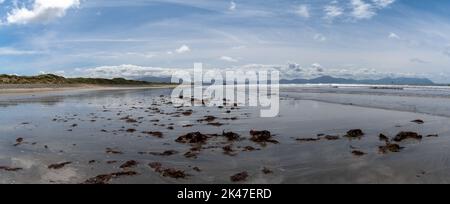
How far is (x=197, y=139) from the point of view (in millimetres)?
13125

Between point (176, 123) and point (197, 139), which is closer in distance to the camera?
point (197, 139)

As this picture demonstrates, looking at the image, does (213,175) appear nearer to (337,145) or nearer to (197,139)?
(197,139)
